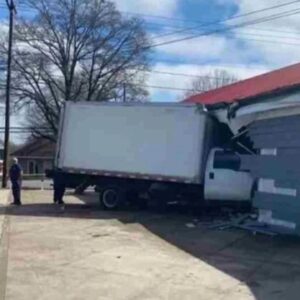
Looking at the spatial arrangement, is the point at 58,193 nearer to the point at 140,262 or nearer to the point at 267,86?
the point at 267,86

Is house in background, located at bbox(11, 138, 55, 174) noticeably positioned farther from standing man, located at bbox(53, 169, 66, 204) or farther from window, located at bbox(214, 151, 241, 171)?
window, located at bbox(214, 151, 241, 171)

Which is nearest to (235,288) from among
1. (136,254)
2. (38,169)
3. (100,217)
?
(136,254)

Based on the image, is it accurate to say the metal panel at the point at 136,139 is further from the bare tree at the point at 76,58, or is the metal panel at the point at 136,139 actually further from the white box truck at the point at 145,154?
the bare tree at the point at 76,58

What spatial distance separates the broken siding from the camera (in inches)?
584

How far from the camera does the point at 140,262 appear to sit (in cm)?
1153

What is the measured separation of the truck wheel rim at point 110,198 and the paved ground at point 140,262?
11.5 feet

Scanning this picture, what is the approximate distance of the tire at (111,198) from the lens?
72.0 feet

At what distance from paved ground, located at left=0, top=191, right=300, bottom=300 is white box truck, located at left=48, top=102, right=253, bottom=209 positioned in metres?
2.06

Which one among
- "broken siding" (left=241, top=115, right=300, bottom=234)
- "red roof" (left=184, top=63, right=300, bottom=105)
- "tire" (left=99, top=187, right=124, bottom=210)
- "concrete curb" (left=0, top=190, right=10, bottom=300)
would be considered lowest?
"concrete curb" (left=0, top=190, right=10, bottom=300)

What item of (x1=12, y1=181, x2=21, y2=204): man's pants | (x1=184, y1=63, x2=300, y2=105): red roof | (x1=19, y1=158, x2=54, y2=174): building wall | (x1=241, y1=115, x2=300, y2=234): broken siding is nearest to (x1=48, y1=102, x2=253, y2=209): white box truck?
(x1=184, y1=63, x2=300, y2=105): red roof

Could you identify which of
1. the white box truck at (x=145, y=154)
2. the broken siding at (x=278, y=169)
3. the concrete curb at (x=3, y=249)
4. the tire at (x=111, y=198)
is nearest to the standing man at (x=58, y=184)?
the white box truck at (x=145, y=154)

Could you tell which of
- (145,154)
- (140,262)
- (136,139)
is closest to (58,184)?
(136,139)

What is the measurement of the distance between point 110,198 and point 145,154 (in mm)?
2071

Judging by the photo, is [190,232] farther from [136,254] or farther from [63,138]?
[63,138]
